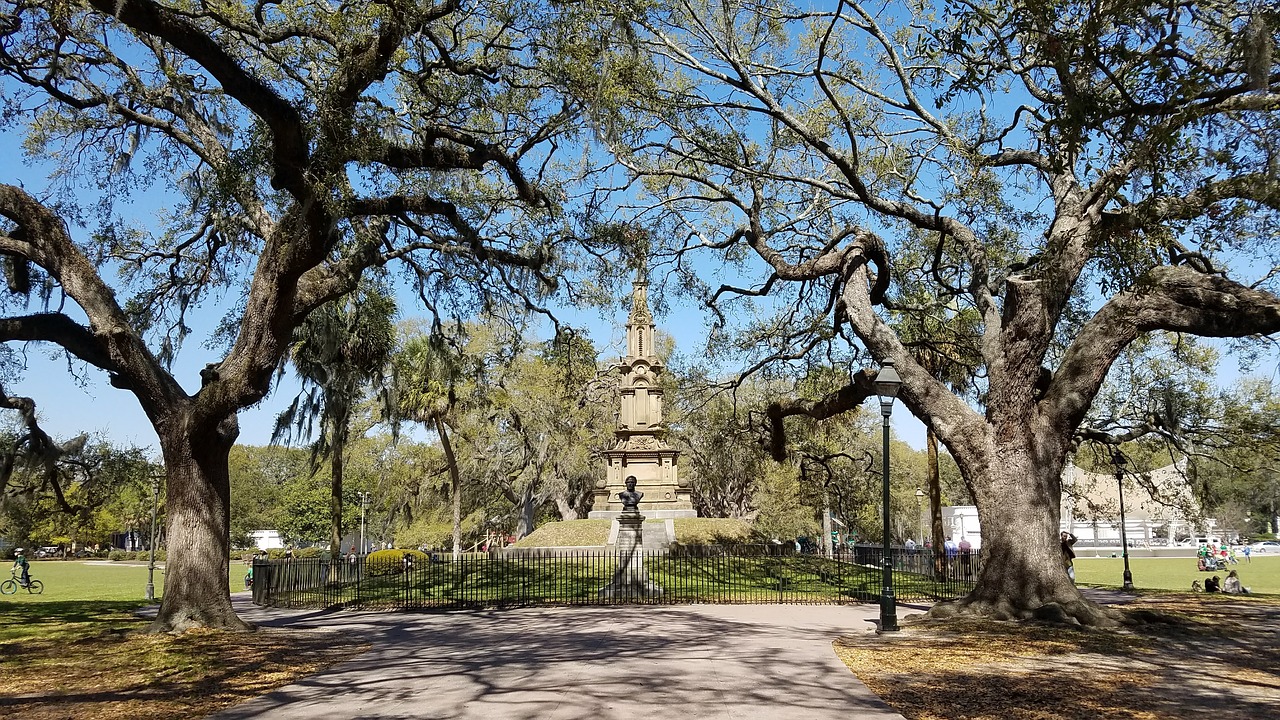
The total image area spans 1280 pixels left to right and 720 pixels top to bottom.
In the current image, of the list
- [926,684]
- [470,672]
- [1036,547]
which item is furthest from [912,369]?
[470,672]

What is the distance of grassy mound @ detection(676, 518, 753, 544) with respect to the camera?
32.0 meters

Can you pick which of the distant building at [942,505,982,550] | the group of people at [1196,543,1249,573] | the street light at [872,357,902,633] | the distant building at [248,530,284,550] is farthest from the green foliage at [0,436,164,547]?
the distant building at [942,505,982,550]

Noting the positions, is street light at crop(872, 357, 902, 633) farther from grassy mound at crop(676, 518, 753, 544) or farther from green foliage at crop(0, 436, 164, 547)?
grassy mound at crop(676, 518, 753, 544)

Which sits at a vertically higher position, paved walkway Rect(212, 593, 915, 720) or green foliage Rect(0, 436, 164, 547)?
green foliage Rect(0, 436, 164, 547)

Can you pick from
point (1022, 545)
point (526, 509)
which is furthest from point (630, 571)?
point (526, 509)

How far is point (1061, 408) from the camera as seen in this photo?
49.8ft

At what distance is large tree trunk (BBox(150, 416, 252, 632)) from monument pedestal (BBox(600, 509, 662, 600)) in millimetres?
9394

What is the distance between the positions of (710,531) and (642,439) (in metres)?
5.71

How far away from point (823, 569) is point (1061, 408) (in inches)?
522

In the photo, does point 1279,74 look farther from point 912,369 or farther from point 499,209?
point 499,209

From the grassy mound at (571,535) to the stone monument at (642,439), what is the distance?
2120 mm

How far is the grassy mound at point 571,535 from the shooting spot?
31.9 meters

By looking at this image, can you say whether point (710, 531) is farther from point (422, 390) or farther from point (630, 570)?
point (422, 390)

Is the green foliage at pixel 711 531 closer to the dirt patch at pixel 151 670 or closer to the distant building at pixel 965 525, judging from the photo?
the dirt patch at pixel 151 670
